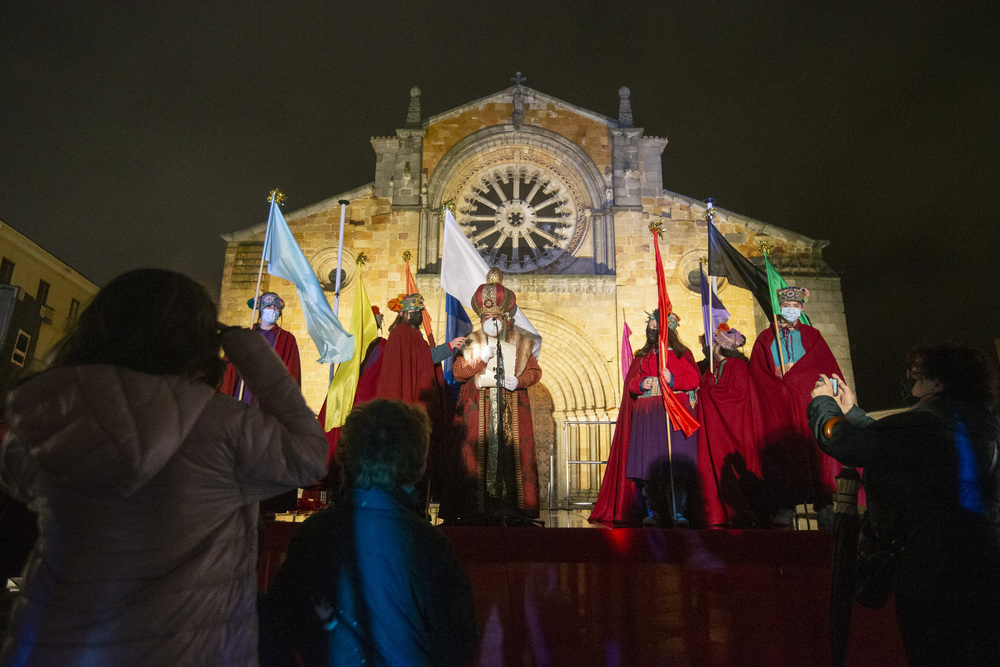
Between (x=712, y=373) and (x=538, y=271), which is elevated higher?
(x=538, y=271)

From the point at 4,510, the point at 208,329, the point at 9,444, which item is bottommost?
the point at 4,510

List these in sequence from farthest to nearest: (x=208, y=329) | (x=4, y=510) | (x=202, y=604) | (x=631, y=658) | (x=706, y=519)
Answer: (x=706, y=519) < (x=631, y=658) < (x=4, y=510) < (x=208, y=329) < (x=202, y=604)

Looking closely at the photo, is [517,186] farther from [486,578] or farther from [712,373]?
[486,578]

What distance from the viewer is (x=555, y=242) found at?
12766 mm

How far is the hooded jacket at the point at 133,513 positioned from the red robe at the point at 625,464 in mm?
4691

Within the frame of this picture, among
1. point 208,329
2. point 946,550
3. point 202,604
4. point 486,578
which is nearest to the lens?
point 202,604

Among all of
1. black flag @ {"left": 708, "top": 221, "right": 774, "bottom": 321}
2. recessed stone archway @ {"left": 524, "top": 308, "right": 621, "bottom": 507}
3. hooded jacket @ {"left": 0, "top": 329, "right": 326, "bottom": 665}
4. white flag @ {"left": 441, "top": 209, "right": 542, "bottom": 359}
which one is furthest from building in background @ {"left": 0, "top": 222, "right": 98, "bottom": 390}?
hooded jacket @ {"left": 0, "top": 329, "right": 326, "bottom": 665}

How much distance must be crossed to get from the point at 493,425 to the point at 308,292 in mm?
2919

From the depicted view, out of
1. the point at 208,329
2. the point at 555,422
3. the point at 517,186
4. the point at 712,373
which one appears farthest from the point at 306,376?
the point at 208,329

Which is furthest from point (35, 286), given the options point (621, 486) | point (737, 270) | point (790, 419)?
point (790, 419)

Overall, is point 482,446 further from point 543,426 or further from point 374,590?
point 543,426

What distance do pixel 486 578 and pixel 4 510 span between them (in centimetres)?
211

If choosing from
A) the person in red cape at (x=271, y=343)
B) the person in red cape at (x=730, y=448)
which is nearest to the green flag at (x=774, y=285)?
the person in red cape at (x=730, y=448)

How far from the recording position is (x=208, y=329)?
4.57ft
